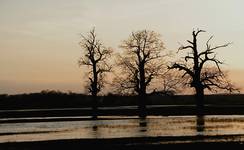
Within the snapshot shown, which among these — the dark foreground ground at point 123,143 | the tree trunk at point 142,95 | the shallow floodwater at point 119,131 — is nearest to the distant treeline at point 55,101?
the tree trunk at point 142,95

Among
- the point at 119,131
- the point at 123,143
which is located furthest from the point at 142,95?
the point at 123,143

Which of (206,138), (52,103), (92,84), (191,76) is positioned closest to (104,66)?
(92,84)

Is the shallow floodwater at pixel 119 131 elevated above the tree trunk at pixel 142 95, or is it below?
below

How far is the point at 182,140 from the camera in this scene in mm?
36281

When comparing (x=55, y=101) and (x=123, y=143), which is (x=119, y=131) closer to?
(x=123, y=143)

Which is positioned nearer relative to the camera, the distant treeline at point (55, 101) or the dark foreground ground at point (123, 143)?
the dark foreground ground at point (123, 143)

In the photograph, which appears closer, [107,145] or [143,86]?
[107,145]

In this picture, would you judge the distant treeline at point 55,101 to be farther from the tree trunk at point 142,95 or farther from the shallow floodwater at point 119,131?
the shallow floodwater at point 119,131

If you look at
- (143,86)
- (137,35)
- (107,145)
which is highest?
(137,35)

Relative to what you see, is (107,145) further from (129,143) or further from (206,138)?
(206,138)

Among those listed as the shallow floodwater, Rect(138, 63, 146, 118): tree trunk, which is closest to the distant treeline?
Rect(138, 63, 146, 118): tree trunk

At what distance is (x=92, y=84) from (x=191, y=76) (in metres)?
15.8

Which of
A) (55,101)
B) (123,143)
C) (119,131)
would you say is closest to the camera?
(123,143)

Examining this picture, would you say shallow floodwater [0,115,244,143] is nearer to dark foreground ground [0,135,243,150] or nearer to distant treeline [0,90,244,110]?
dark foreground ground [0,135,243,150]
